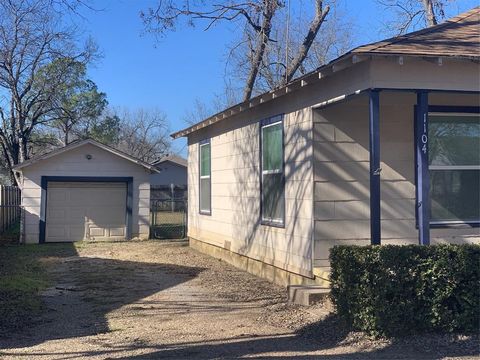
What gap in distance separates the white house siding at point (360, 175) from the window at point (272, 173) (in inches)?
51.6

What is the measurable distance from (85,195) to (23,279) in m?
9.07

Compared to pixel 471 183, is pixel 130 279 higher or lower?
lower

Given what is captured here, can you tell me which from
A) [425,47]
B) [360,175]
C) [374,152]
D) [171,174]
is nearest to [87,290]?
[360,175]

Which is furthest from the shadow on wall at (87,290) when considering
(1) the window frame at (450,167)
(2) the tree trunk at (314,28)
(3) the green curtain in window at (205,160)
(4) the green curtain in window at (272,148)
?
(2) the tree trunk at (314,28)

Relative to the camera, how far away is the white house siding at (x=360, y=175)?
8.18 m

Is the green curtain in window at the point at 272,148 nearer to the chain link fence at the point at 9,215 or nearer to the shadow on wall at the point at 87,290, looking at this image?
the shadow on wall at the point at 87,290

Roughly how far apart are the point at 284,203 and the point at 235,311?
94.3 inches

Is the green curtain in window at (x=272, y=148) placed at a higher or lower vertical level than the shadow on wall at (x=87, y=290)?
higher

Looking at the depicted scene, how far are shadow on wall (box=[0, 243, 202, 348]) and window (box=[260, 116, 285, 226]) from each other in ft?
7.30

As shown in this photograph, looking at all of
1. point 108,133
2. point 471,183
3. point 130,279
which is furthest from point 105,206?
point 108,133

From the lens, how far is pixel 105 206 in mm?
19344

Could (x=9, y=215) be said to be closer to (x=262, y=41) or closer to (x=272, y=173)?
(x=262, y=41)

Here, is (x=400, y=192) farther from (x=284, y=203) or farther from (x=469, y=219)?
(x=284, y=203)

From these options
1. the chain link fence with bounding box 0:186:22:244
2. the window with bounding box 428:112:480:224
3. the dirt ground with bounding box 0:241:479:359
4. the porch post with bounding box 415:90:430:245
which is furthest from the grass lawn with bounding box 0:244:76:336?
the window with bounding box 428:112:480:224
